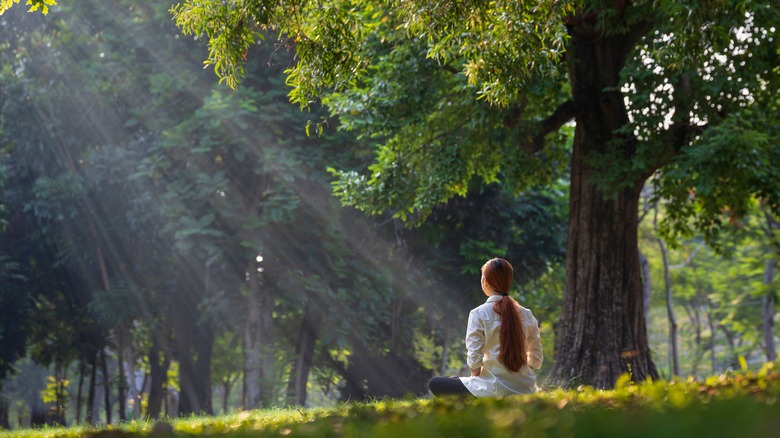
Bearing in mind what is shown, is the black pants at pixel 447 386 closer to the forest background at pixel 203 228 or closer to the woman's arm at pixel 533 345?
the woman's arm at pixel 533 345

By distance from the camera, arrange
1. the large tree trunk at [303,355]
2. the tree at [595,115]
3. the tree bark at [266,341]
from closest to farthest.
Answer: the tree at [595,115], the tree bark at [266,341], the large tree trunk at [303,355]

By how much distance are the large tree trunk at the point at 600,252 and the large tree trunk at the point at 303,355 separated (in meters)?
12.4

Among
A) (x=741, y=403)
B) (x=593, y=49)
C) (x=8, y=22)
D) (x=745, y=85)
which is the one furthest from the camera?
(x=8, y=22)

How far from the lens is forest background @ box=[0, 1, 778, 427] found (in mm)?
22484

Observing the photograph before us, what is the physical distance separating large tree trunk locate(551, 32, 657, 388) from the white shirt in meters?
5.57

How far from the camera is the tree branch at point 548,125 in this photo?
1448 cm

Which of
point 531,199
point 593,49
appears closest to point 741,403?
point 593,49

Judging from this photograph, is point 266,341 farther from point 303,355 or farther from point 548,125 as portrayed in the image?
point 548,125

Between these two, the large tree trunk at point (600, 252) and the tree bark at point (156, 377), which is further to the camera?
the tree bark at point (156, 377)

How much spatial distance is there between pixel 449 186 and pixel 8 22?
16606 mm

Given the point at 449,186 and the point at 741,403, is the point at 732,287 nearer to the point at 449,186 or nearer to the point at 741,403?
the point at 449,186

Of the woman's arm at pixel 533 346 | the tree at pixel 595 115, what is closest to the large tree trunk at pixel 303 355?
the tree at pixel 595 115

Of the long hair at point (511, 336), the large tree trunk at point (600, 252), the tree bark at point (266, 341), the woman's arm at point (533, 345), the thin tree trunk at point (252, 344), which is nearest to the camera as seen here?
the long hair at point (511, 336)

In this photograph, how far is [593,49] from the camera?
14.2 m
